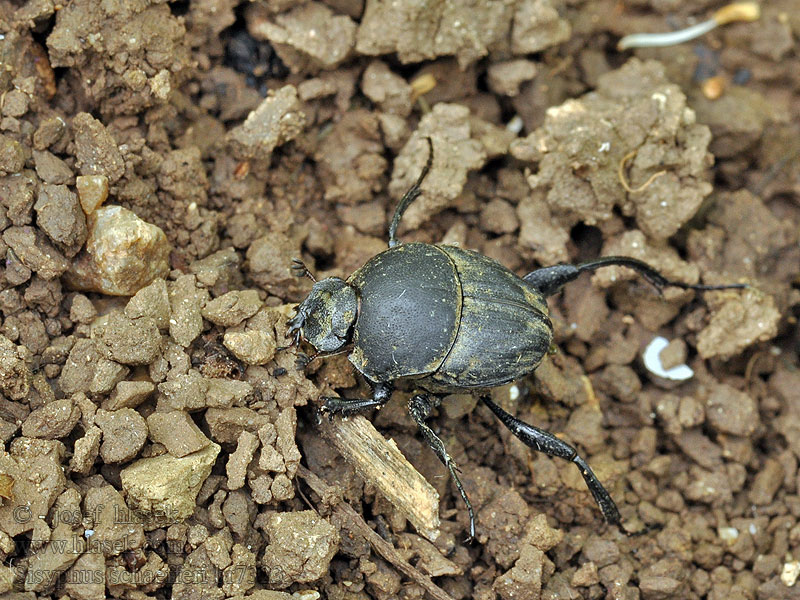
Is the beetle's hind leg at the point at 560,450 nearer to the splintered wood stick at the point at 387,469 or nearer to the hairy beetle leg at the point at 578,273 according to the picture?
the splintered wood stick at the point at 387,469

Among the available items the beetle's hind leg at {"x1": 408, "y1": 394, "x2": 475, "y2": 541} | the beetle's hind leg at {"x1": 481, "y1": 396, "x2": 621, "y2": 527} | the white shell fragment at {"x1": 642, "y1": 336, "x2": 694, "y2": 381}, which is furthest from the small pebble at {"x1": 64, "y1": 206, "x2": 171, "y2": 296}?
the white shell fragment at {"x1": 642, "y1": 336, "x2": 694, "y2": 381}

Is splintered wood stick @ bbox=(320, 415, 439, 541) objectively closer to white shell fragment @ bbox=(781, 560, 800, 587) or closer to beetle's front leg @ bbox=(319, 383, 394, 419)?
beetle's front leg @ bbox=(319, 383, 394, 419)

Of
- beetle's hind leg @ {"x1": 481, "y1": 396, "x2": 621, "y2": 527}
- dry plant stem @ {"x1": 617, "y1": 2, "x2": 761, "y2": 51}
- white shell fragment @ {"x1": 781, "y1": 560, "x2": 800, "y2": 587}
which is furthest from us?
dry plant stem @ {"x1": 617, "y1": 2, "x2": 761, "y2": 51}

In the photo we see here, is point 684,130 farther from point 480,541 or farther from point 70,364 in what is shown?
point 70,364

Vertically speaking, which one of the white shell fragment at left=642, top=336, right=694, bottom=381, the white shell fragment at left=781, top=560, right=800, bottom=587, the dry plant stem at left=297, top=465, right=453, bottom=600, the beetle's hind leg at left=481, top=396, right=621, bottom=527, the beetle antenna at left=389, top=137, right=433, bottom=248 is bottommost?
the white shell fragment at left=781, top=560, right=800, bottom=587

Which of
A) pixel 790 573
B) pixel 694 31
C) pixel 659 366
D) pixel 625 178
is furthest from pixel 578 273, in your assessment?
pixel 694 31

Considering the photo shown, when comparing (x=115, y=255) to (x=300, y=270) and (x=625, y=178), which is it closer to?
(x=300, y=270)

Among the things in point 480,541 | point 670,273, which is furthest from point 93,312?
point 670,273
